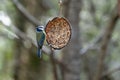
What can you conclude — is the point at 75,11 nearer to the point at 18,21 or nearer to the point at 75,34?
the point at 75,34

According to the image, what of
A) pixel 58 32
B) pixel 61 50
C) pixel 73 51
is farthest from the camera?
pixel 61 50

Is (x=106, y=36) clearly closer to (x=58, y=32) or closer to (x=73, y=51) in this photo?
(x=73, y=51)

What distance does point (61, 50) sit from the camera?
3.87m

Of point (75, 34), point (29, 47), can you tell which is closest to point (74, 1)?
point (75, 34)

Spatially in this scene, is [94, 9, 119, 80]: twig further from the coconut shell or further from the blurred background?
the coconut shell

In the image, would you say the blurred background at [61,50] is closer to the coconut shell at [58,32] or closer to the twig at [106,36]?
the twig at [106,36]

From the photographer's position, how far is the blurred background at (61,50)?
2947 mm

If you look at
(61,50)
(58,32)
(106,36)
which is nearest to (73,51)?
(106,36)

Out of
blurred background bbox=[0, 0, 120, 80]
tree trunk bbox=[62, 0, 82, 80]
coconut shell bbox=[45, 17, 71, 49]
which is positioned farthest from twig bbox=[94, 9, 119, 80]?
coconut shell bbox=[45, 17, 71, 49]

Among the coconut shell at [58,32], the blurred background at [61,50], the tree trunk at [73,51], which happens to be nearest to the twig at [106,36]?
the blurred background at [61,50]

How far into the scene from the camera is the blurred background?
295 centimetres

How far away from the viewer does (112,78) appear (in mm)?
4789

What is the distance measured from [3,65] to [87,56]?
3.71 ft

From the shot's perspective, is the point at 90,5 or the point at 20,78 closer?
the point at 20,78
